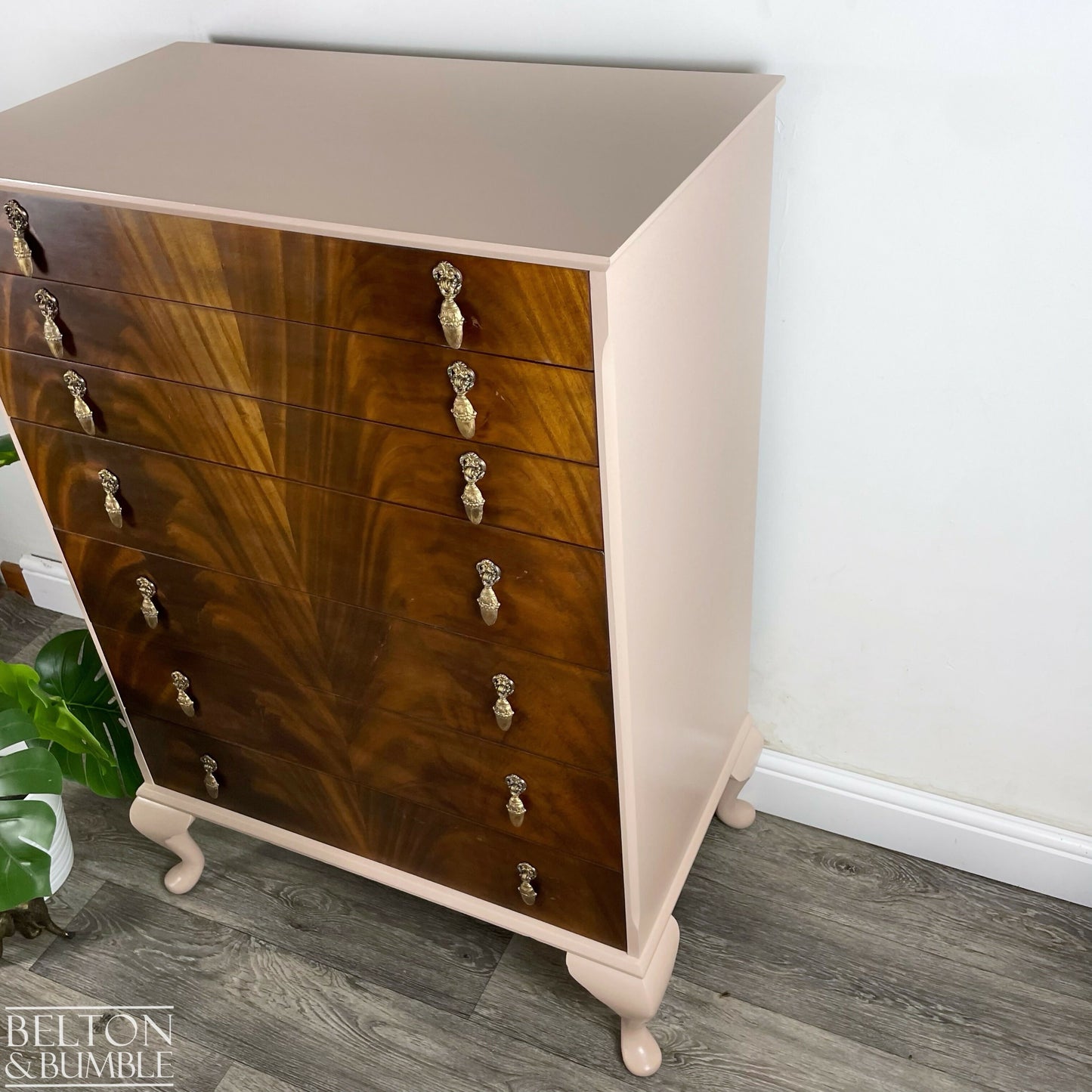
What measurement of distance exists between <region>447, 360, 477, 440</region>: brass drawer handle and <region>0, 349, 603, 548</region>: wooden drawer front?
2 cm

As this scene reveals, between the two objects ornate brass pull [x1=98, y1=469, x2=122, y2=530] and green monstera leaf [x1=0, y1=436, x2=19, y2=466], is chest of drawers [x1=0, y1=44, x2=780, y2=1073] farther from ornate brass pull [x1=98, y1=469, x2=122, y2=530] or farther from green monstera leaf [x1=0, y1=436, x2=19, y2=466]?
green monstera leaf [x1=0, y1=436, x2=19, y2=466]

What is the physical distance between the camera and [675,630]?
1.19 meters

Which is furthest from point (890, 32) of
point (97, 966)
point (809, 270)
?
point (97, 966)

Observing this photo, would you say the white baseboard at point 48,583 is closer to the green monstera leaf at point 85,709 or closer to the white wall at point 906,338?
the green monstera leaf at point 85,709

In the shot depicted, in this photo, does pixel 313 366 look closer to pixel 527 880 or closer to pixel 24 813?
pixel 527 880

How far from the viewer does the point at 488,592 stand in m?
1.05

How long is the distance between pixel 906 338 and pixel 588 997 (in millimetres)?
939

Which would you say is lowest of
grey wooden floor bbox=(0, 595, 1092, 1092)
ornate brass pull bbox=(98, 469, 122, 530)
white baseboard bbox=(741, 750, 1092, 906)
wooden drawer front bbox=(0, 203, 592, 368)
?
grey wooden floor bbox=(0, 595, 1092, 1092)

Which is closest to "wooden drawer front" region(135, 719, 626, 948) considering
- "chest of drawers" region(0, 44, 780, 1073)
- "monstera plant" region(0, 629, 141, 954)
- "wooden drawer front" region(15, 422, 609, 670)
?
"chest of drawers" region(0, 44, 780, 1073)

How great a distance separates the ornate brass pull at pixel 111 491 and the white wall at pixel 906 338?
60 centimetres

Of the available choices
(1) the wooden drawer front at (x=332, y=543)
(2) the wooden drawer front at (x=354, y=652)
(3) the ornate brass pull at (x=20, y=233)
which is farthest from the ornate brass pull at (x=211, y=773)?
(3) the ornate brass pull at (x=20, y=233)

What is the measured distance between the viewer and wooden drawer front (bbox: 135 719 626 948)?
50.1 inches

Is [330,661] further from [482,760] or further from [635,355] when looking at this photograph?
[635,355]

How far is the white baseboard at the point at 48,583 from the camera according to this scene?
2.18 metres
